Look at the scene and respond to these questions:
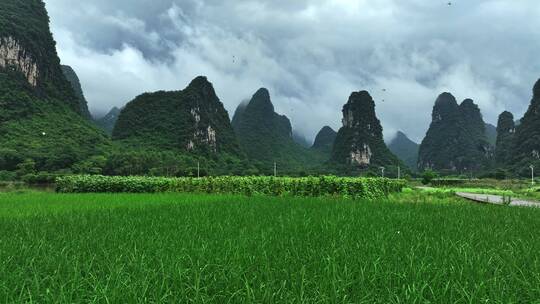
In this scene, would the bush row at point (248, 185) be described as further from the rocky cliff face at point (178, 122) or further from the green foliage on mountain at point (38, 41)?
the green foliage on mountain at point (38, 41)

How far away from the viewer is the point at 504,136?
11044 cm

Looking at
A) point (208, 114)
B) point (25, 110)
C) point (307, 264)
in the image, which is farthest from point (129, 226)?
point (208, 114)

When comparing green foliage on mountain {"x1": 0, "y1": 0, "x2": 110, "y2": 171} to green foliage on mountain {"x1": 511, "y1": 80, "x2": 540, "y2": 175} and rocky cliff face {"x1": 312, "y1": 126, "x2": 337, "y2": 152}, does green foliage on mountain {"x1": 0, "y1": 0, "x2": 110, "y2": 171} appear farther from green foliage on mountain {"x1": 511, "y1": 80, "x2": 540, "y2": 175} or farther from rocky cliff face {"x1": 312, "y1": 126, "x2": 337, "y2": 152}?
rocky cliff face {"x1": 312, "y1": 126, "x2": 337, "y2": 152}

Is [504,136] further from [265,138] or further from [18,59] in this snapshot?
[18,59]

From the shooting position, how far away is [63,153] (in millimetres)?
54938

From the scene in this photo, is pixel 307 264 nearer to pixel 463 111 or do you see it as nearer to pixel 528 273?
pixel 528 273

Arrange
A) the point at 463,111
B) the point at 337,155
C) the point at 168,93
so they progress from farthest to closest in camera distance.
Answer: the point at 463,111, the point at 337,155, the point at 168,93

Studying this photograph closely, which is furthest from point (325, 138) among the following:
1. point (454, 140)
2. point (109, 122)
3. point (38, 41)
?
point (38, 41)

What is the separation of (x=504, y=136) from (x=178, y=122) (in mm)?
86594

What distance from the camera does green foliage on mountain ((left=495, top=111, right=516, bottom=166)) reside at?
103 m

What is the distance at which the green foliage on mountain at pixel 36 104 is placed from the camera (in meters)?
55.2

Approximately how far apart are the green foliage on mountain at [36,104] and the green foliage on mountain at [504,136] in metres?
92.6

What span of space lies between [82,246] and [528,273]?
365 centimetres

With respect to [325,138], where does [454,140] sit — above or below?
below
